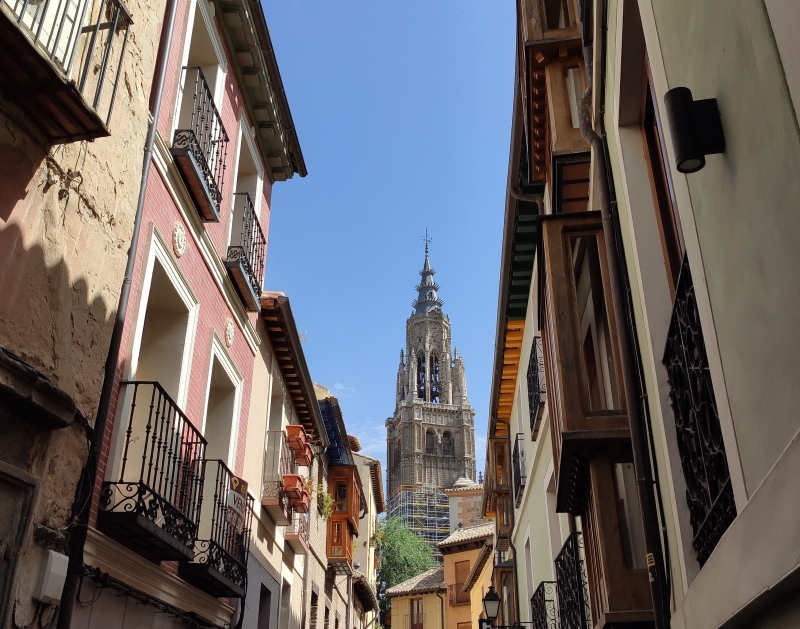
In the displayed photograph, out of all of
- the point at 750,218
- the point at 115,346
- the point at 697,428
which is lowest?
the point at 697,428

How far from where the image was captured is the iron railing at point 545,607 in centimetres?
1023

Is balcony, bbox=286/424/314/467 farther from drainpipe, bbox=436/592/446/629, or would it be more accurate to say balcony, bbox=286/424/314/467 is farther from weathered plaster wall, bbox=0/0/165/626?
drainpipe, bbox=436/592/446/629

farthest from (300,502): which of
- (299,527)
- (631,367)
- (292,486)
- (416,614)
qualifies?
(416,614)

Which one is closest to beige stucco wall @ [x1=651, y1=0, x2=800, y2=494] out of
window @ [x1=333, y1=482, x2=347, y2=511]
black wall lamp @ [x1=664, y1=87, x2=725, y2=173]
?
black wall lamp @ [x1=664, y1=87, x2=725, y2=173]

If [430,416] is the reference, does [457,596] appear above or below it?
below

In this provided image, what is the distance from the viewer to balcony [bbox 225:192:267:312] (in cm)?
981

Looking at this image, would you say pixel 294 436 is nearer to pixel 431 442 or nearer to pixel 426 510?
pixel 426 510

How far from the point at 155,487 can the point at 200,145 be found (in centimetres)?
379

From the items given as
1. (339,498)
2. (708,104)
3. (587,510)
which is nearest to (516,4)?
(587,510)

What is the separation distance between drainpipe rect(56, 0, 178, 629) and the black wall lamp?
4.62 meters

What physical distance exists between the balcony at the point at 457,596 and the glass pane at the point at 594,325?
1257 inches

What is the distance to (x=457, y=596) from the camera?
38312 millimetres

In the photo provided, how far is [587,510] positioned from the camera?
637 cm

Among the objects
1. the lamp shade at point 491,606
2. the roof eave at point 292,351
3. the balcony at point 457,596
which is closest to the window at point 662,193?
the roof eave at point 292,351
